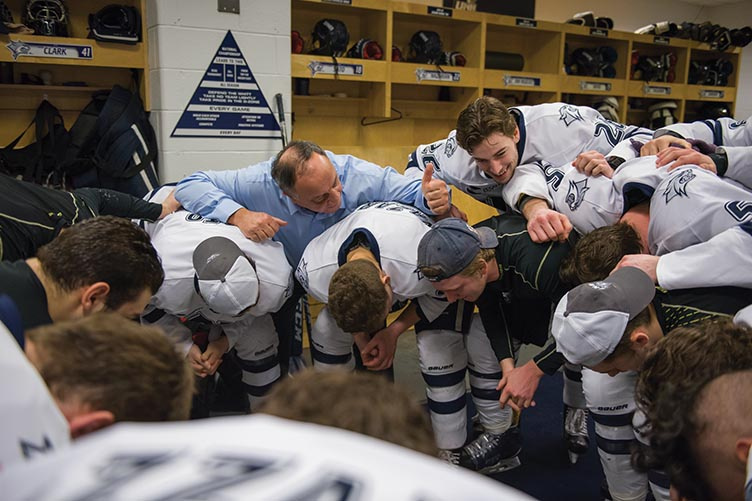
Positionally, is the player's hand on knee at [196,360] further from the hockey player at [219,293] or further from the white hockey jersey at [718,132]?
the white hockey jersey at [718,132]

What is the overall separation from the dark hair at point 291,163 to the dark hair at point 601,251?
3.47 ft

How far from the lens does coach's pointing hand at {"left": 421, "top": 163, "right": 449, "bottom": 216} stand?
2.46 m

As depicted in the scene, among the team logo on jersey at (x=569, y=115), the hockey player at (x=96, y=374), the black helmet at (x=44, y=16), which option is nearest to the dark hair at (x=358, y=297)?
the hockey player at (x=96, y=374)

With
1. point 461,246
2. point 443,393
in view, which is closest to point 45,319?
point 461,246

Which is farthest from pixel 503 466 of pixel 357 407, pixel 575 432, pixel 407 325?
pixel 357 407

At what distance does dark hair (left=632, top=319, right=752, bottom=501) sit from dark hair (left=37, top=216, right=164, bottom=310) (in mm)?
→ 1279

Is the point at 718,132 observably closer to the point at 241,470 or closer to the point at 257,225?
the point at 257,225

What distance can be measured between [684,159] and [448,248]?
847mm

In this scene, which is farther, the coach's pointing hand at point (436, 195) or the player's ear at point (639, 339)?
the coach's pointing hand at point (436, 195)

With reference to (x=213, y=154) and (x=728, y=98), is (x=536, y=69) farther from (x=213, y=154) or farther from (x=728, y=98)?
(x=213, y=154)

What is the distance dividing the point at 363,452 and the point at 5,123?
3.83 metres

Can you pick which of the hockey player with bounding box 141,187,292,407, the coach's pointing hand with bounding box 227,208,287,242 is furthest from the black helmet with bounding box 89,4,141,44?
the coach's pointing hand with bounding box 227,208,287,242

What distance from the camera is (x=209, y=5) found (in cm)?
348

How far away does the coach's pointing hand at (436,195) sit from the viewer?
246cm
